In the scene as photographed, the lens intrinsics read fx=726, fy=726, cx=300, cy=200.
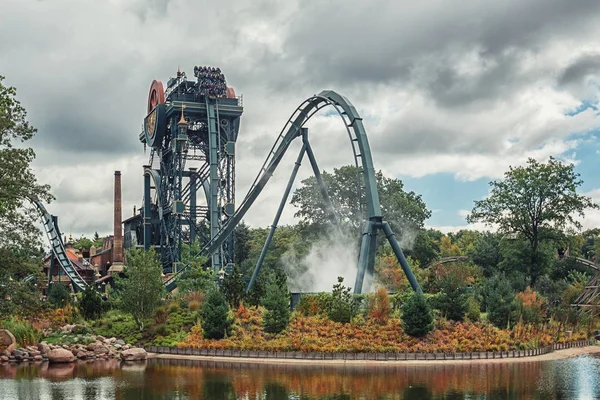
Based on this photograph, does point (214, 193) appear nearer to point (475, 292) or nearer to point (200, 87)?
point (200, 87)

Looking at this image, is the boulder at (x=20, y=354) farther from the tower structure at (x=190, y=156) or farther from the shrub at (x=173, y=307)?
the tower structure at (x=190, y=156)

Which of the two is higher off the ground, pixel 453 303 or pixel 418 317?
pixel 453 303

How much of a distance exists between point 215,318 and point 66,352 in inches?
305

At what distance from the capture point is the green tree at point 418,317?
35594 mm

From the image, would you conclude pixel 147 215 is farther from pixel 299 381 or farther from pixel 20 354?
pixel 299 381

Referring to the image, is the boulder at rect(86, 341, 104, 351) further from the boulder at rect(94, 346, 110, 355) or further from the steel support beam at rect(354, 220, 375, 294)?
the steel support beam at rect(354, 220, 375, 294)

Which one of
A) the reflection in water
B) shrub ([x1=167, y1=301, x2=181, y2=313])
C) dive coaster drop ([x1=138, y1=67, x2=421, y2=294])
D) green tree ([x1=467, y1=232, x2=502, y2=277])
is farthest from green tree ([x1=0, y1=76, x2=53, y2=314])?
green tree ([x1=467, y1=232, x2=502, y2=277])

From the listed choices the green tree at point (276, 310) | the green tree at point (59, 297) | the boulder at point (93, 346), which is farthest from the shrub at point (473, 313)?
the green tree at point (59, 297)

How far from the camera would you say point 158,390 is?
26.1m

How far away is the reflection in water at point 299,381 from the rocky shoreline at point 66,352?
5.95 ft

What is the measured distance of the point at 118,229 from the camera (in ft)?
267

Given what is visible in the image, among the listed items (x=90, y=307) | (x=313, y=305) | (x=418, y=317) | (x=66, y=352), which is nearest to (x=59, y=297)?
(x=90, y=307)

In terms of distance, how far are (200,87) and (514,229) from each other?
31.4 meters

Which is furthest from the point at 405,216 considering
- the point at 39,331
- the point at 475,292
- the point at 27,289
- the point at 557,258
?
the point at 27,289
